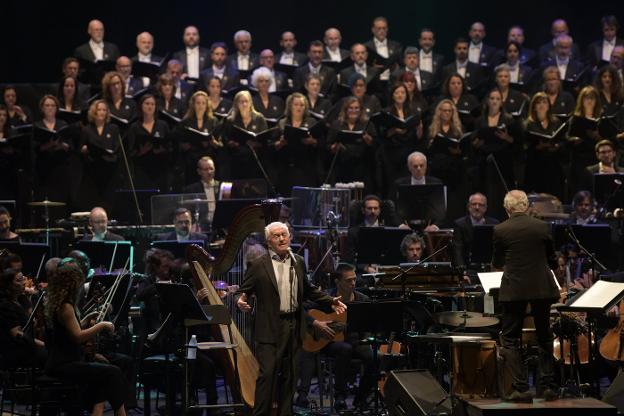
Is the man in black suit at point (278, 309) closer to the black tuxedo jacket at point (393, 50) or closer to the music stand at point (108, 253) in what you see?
the music stand at point (108, 253)

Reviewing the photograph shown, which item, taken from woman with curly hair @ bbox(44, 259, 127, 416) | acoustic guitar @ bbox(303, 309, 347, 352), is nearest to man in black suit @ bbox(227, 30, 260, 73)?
acoustic guitar @ bbox(303, 309, 347, 352)

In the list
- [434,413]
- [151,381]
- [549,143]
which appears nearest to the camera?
[434,413]

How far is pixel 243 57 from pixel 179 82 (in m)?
1.19

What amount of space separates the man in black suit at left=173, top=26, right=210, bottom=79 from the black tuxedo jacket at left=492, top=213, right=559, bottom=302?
26.0ft

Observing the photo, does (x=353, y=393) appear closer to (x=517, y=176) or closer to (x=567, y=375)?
(x=567, y=375)

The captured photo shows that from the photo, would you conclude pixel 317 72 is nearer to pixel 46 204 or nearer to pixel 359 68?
pixel 359 68

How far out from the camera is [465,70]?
584 inches

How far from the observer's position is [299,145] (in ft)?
45.0

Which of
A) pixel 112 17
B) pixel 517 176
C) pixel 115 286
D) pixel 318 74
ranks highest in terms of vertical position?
pixel 112 17

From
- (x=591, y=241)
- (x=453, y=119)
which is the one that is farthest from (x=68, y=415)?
(x=453, y=119)

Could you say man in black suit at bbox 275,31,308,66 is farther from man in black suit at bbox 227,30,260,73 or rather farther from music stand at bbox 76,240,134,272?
music stand at bbox 76,240,134,272

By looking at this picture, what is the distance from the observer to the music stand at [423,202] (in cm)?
1220

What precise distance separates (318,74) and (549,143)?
10.6 feet

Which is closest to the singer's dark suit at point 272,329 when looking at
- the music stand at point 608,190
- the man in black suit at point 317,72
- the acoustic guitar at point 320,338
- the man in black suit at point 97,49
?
the acoustic guitar at point 320,338
